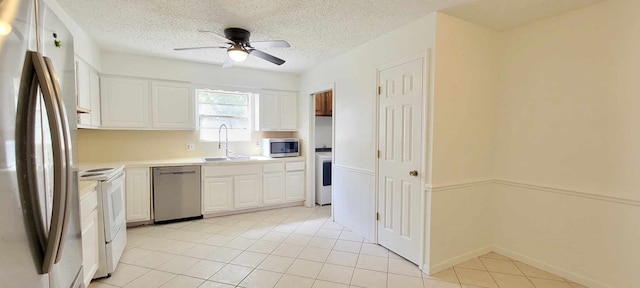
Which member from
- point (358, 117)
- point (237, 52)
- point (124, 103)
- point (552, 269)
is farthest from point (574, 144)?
point (124, 103)

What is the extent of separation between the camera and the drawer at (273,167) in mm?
4316

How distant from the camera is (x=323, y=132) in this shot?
5.20 metres

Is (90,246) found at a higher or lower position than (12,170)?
lower

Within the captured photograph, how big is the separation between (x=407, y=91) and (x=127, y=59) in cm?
366

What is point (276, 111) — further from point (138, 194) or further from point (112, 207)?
point (112, 207)

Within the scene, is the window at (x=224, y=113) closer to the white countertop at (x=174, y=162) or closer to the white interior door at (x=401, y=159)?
the white countertop at (x=174, y=162)

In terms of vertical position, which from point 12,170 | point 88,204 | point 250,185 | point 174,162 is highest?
point 12,170

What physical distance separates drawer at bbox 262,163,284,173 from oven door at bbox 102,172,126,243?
1.96m

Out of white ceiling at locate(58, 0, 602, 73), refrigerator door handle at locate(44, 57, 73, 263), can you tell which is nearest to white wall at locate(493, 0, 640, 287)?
white ceiling at locate(58, 0, 602, 73)

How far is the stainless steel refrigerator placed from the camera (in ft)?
2.54

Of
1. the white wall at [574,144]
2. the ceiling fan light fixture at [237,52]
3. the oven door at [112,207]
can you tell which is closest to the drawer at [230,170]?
the oven door at [112,207]

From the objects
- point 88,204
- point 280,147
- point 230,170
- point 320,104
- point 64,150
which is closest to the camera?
point 64,150

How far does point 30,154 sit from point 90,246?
170cm

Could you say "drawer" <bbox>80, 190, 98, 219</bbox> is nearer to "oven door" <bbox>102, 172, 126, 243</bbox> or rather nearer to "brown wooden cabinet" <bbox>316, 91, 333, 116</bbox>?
"oven door" <bbox>102, 172, 126, 243</bbox>
